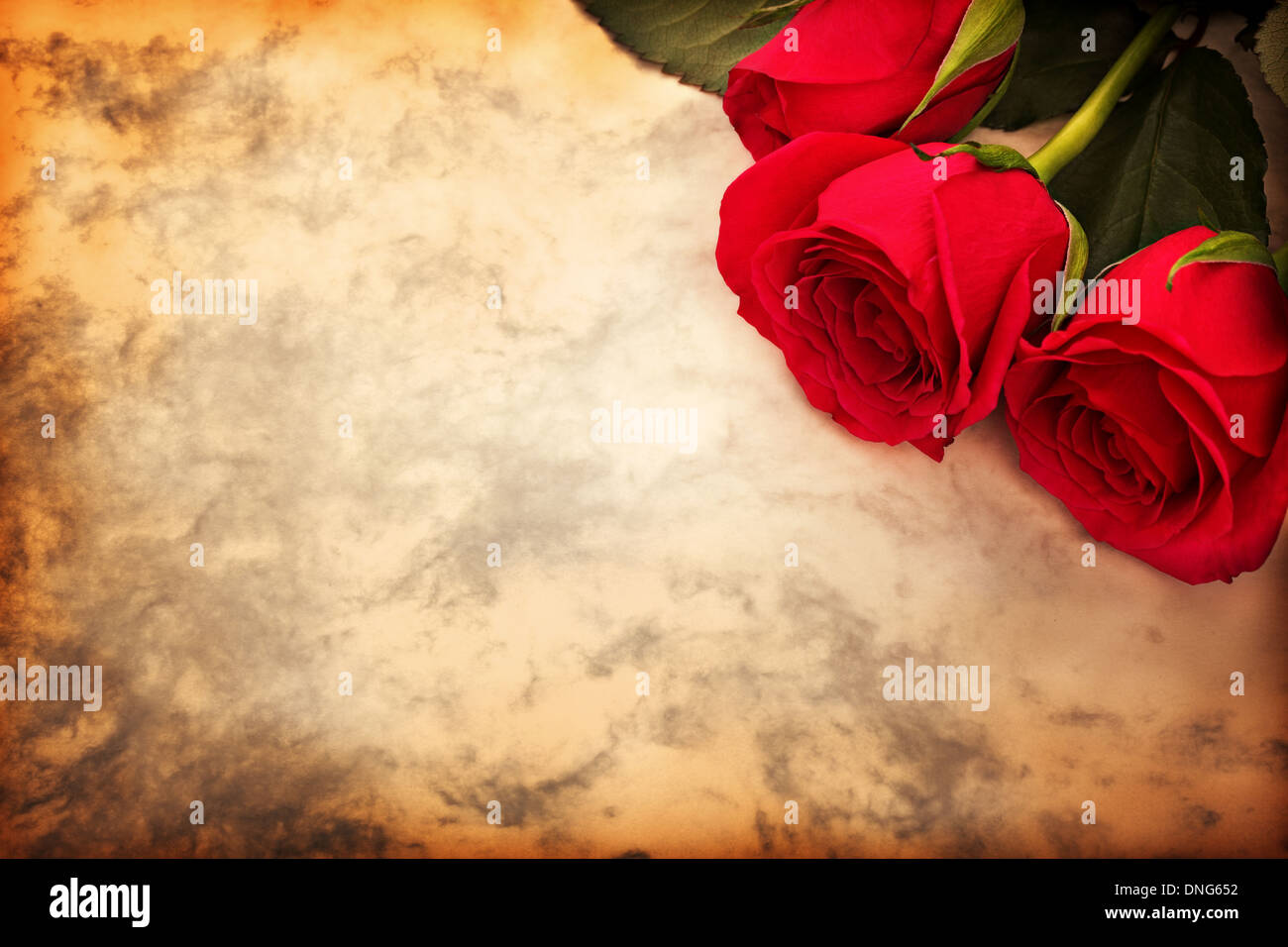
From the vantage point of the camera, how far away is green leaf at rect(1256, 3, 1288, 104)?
390 millimetres

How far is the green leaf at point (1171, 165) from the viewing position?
0.39 meters

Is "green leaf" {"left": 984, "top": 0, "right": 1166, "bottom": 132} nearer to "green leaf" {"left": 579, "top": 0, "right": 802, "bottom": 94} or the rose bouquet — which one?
the rose bouquet

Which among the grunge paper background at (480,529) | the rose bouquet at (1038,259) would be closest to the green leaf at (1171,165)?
the rose bouquet at (1038,259)

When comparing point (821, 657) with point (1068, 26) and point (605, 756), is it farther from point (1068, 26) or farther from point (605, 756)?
point (1068, 26)

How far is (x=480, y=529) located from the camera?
1.44ft

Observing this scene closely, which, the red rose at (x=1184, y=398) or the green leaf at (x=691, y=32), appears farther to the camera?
the green leaf at (x=691, y=32)

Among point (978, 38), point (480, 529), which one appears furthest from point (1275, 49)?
point (480, 529)

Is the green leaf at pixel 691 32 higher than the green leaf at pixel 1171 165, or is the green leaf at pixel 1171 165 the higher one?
the green leaf at pixel 691 32

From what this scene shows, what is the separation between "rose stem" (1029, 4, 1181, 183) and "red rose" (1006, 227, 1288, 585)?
0.06m

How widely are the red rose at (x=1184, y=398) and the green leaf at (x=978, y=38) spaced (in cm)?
10

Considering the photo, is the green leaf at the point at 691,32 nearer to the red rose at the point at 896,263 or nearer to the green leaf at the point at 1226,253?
the red rose at the point at 896,263

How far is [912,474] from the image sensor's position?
0.43m

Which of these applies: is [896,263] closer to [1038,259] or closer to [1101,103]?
[1038,259]
